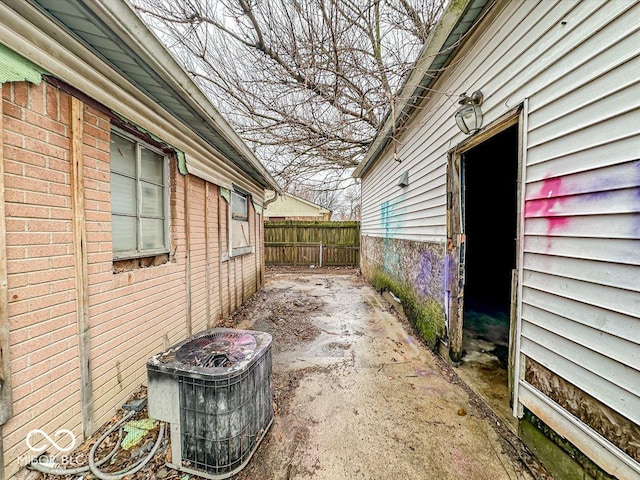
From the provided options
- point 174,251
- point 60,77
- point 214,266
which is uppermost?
point 60,77

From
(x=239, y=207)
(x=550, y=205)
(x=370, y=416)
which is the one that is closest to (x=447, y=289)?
(x=550, y=205)

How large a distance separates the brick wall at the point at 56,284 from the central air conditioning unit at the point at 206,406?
634 mm

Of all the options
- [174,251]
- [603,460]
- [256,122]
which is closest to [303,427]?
[603,460]

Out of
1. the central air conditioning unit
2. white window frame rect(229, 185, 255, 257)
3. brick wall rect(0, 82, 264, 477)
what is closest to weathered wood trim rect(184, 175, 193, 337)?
brick wall rect(0, 82, 264, 477)

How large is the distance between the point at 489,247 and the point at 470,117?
5.15m

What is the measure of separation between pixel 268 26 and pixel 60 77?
3.65 meters

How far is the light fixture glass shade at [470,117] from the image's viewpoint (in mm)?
2500

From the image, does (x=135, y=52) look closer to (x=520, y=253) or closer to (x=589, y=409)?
(x=520, y=253)

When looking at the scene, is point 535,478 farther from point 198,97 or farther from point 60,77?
point 198,97

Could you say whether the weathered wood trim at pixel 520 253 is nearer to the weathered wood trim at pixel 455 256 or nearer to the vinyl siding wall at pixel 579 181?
the vinyl siding wall at pixel 579 181

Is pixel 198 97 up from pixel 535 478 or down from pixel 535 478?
up

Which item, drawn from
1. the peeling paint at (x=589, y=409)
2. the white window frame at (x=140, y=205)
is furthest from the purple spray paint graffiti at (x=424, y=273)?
the white window frame at (x=140, y=205)

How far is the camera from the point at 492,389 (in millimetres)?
2545

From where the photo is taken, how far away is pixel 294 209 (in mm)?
20141
